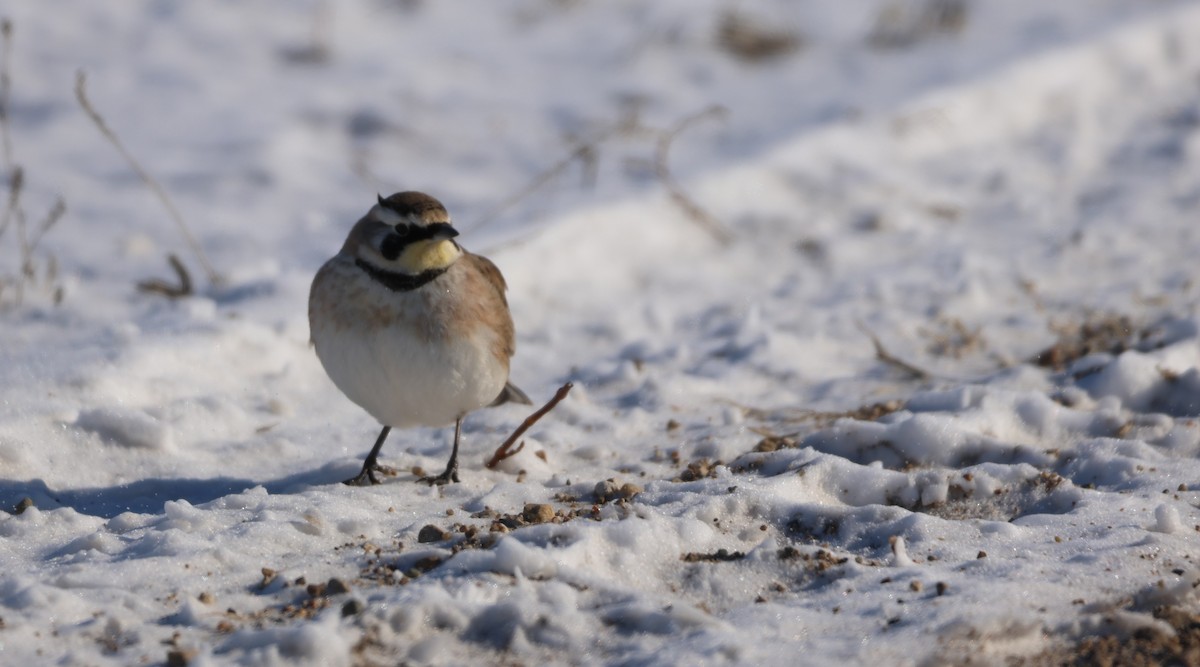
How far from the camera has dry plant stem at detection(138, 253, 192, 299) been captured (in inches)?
244

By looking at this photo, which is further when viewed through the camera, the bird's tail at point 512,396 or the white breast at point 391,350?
the bird's tail at point 512,396

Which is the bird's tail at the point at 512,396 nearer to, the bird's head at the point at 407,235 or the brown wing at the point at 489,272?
the brown wing at the point at 489,272

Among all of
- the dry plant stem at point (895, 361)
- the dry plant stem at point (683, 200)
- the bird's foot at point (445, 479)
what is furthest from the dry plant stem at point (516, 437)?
the dry plant stem at point (683, 200)

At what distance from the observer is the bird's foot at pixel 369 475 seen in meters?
4.45

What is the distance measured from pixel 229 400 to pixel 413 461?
0.87m

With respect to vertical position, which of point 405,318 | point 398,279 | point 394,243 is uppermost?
point 394,243

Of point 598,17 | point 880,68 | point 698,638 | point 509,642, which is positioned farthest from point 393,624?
point 598,17

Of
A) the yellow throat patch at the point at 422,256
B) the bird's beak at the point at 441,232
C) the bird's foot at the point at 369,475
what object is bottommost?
the bird's foot at the point at 369,475

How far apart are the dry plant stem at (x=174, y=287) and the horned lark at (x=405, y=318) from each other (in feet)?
6.63

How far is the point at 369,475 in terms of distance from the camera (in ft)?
14.8

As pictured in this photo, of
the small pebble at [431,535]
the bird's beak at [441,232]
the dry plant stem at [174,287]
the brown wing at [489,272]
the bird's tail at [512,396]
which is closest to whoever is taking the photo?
the small pebble at [431,535]

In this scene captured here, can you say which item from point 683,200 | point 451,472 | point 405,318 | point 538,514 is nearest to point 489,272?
point 405,318

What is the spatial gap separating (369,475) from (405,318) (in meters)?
0.63

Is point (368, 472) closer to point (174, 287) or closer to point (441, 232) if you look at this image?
point (441, 232)
